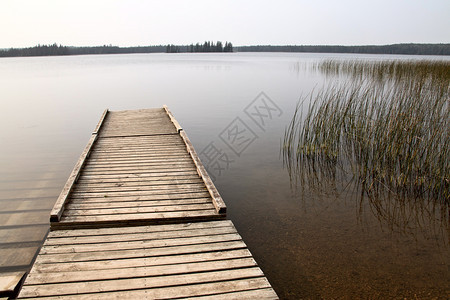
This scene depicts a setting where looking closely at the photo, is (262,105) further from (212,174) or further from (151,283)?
(151,283)

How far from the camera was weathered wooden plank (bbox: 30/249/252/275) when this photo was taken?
224 centimetres

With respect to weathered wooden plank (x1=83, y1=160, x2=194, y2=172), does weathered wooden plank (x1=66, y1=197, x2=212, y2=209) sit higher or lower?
lower

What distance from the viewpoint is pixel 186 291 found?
2.05 m

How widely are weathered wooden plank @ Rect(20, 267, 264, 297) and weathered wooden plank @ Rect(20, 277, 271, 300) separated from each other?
0.11ft

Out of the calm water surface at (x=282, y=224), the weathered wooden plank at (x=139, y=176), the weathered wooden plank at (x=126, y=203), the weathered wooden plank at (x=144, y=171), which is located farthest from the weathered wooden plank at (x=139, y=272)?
the weathered wooden plank at (x=144, y=171)

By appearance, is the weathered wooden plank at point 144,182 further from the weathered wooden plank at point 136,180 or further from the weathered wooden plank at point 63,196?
the weathered wooden plank at point 63,196

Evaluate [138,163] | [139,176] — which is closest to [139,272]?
[139,176]

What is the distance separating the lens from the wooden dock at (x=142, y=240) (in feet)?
6.81

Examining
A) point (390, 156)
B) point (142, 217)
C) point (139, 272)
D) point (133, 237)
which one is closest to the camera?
point (139, 272)

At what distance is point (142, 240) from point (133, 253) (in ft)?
0.64

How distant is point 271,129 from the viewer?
8.13m

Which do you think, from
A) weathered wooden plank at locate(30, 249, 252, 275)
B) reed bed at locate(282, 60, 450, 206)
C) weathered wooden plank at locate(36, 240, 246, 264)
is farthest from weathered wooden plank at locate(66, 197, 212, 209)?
reed bed at locate(282, 60, 450, 206)

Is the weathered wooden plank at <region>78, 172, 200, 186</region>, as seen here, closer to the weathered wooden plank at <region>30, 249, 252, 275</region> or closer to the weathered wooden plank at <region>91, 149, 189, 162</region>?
the weathered wooden plank at <region>91, 149, 189, 162</region>

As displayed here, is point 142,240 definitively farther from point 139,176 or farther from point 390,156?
point 390,156
